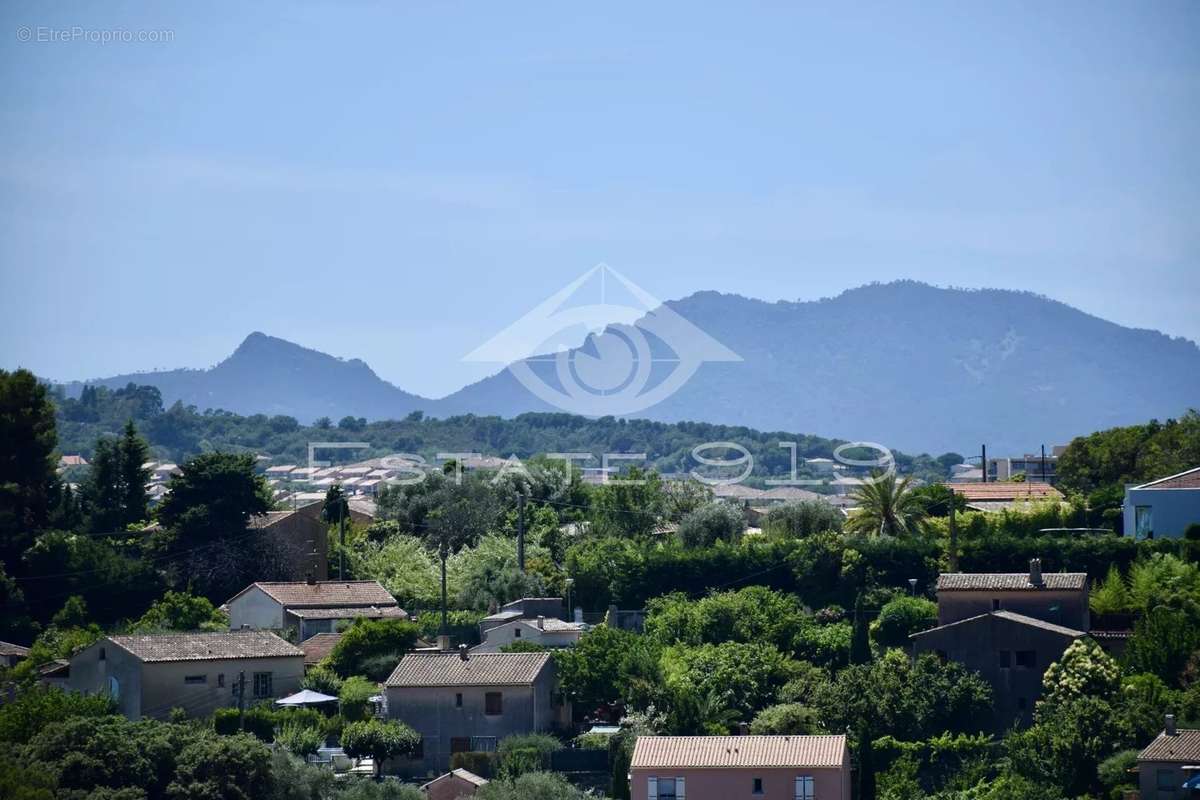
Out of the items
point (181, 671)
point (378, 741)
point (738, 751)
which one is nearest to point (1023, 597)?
point (738, 751)

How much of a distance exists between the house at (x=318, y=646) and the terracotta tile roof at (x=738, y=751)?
11902 millimetres

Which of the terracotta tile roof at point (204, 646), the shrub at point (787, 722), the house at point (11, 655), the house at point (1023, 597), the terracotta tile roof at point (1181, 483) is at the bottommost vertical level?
the shrub at point (787, 722)

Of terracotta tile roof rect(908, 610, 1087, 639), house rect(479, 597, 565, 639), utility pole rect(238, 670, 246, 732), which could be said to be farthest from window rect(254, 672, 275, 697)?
terracotta tile roof rect(908, 610, 1087, 639)

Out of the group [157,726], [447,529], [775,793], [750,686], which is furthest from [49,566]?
[775,793]

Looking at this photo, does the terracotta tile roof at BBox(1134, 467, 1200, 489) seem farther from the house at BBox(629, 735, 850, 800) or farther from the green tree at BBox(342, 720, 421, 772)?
the green tree at BBox(342, 720, 421, 772)

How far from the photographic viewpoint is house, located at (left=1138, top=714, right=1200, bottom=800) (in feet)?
120

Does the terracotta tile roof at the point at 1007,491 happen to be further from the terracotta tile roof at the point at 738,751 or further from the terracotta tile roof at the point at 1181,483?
the terracotta tile roof at the point at 738,751

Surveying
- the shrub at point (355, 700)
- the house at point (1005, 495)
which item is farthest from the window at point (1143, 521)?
the shrub at point (355, 700)

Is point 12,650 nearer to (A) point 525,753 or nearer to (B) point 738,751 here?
(A) point 525,753

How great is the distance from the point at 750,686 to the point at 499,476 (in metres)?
28.4

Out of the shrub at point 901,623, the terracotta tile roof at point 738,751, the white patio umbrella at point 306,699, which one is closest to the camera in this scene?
the terracotta tile roof at point 738,751

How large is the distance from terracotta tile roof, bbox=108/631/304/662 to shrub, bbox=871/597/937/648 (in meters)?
14.5

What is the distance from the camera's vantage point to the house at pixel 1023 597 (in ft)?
149

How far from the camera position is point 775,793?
3847 centimetres
